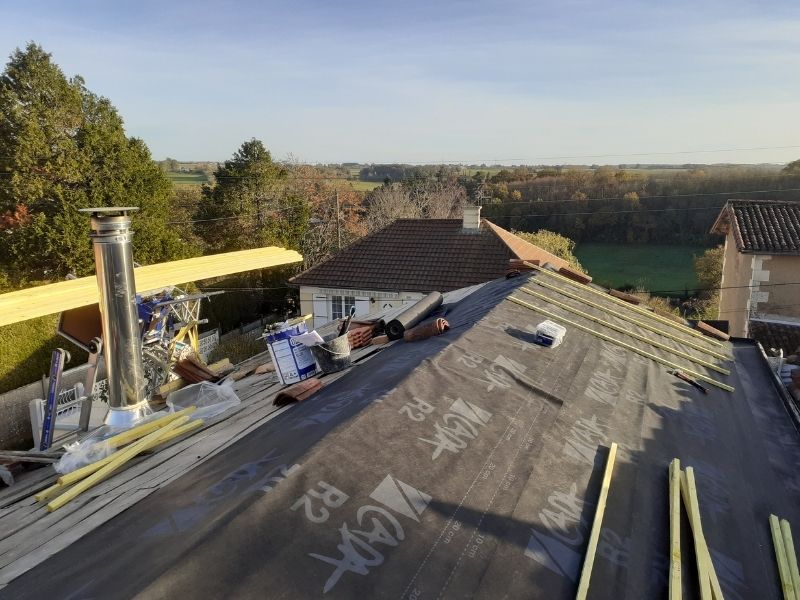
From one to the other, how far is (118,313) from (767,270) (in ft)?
62.5

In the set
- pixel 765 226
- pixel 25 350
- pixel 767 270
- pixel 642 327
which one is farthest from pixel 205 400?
pixel 765 226

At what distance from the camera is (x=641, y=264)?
140 feet

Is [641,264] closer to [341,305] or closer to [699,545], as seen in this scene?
[341,305]

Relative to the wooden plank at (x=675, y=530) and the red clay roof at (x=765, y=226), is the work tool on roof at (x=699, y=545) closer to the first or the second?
the wooden plank at (x=675, y=530)

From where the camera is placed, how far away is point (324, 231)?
1278 inches

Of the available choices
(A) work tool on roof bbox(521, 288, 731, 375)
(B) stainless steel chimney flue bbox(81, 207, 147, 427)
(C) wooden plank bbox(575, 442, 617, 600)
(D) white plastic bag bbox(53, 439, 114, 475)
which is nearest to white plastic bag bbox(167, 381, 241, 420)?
(B) stainless steel chimney flue bbox(81, 207, 147, 427)

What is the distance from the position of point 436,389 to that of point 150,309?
790 centimetres

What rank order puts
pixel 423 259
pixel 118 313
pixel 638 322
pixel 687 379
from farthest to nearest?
pixel 423 259 < pixel 638 322 < pixel 687 379 < pixel 118 313

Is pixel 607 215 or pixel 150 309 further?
pixel 607 215

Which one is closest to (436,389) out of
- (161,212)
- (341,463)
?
(341,463)

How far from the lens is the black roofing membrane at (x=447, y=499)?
2.49 metres

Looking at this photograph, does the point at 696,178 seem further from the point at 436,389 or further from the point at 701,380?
the point at 436,389

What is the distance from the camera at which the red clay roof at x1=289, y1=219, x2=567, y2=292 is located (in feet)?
58.6

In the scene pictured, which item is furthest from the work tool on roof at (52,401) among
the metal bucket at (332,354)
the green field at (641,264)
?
the green field at (641,264)
